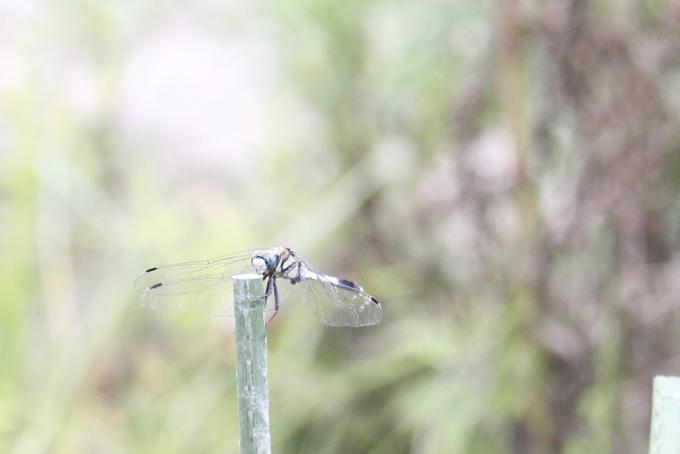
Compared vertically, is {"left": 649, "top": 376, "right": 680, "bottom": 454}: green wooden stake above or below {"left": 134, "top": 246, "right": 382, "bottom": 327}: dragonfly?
below

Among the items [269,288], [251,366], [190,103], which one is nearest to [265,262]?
[269,288]

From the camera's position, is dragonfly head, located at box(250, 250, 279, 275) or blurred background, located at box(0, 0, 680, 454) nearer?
dragonfly head, located at box(250, 250, 279, 275)

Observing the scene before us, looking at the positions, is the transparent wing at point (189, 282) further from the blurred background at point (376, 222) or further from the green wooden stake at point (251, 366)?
the blurred background at point (376, 222)

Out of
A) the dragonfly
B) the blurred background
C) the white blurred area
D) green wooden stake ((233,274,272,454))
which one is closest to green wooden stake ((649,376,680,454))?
green wooden stake ((233,274,272,454))

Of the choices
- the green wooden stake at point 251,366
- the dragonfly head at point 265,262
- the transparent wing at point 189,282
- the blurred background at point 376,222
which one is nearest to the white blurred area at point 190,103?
the blurred background at point 376,222

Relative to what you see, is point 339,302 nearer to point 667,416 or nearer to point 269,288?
point 269,288

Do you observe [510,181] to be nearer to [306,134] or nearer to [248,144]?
[306,134]

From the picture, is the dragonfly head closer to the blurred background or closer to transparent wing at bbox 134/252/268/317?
transparent wing at bbox 134/252/268/317
